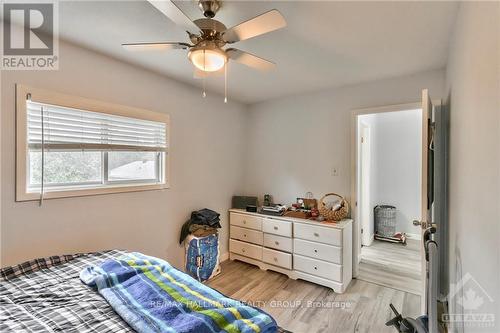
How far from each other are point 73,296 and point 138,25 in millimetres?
1762

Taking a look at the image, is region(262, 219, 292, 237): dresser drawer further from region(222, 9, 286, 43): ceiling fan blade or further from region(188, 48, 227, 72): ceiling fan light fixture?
region(222, 9, 286, 43): ceiling fan blade

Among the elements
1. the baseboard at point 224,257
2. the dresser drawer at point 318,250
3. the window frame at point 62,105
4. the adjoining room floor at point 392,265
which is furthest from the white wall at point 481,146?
the baseboard at point 224,257

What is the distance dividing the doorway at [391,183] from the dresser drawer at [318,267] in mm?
1337

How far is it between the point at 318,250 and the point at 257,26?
2.41 m

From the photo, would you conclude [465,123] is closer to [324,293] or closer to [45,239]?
[324,293]

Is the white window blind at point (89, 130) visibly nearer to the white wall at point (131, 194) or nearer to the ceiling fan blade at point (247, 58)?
the white wall at point (131, 194)

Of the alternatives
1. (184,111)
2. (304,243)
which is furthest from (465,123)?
(184,111)

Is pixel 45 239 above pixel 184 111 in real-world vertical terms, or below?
below

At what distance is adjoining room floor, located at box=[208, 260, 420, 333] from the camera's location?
2.09 metres

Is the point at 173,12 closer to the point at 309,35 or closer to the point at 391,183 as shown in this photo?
the point at 309,35

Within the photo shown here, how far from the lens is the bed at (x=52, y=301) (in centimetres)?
109

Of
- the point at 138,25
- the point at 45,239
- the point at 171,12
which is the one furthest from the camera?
the point at 45,239

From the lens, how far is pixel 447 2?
1.43 meters

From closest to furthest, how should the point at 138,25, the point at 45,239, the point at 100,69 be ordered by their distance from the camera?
the point at 138,25
the point at 45,239
the point at 100,69
